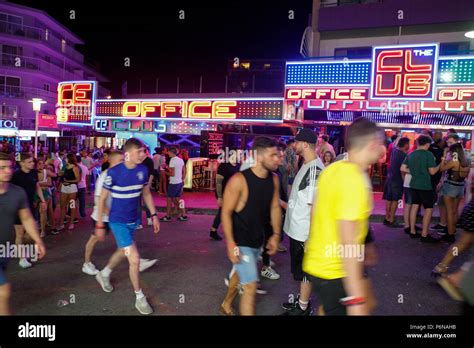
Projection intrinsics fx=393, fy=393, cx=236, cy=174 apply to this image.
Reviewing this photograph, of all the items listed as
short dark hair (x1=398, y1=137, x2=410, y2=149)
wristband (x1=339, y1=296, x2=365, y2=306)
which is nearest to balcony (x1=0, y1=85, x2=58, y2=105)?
short dark hair (x1=398, y1=137, x2=410, y2=149)

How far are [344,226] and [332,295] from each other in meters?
0.54

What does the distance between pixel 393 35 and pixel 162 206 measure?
1081 cm

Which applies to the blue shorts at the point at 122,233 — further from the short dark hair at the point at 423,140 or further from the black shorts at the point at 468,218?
the short dark hair at the point at 423,140

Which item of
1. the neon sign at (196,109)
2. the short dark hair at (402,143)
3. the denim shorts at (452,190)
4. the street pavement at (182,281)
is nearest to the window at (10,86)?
the neon sign at (196,109)

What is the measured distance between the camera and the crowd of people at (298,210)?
100 inches

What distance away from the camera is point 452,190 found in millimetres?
7531

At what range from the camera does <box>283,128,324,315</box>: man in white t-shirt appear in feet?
14.3

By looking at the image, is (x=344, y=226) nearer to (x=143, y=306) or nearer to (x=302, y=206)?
(x=302, y=206)

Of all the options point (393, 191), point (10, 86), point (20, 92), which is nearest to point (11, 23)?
point (10, 86)

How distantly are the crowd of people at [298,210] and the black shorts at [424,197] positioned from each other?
19 millimetres

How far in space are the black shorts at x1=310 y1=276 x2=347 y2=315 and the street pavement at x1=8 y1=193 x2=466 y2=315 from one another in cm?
199

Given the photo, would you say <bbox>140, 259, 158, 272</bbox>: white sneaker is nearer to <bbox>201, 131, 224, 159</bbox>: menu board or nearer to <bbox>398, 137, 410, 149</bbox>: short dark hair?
<bbox>398, 137, 410, 149</bbox>: short dark hair
